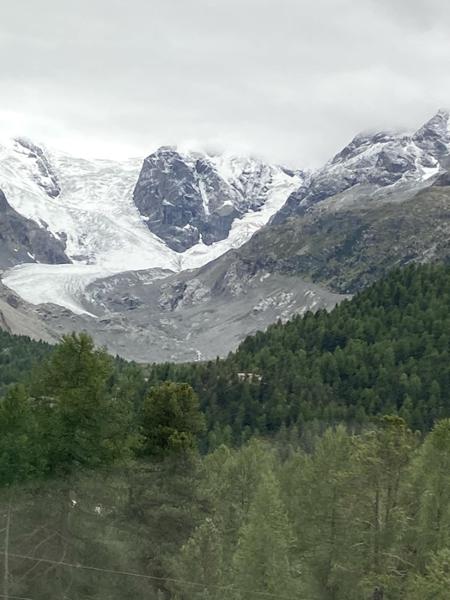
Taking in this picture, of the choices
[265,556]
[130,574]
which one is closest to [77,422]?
[130,574]

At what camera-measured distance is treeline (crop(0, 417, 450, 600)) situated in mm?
36500

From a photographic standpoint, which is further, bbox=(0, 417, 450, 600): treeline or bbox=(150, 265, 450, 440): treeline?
bbox=(150, 265, 450, 440): treeline

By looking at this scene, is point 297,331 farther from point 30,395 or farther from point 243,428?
point 30,395

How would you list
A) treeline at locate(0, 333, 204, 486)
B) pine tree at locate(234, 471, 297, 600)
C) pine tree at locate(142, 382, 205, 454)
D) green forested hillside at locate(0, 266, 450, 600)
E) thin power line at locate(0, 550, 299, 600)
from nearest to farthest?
thin power line at locate(0, 550, 299, 600)
green forested hillside at locate(0, 266, 450, 600)
treeline at locate(0, 333, 204, 486)
pine tree at locate(234, 471, 297, 600)
pine tree at locate(142, 382, 205, 454)

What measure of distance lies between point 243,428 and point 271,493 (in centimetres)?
10688

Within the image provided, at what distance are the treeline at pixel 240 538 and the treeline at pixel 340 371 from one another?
276 feet

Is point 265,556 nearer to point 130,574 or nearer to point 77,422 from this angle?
point 130,574

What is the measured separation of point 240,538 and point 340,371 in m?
127

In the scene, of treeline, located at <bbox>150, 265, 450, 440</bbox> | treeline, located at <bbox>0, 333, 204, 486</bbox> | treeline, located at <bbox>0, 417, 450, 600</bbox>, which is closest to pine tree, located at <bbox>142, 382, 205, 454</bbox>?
treeline, located at <bbox>0, 333, 204, 486</bbox>

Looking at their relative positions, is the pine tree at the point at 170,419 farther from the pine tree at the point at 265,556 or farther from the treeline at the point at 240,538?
the pine tree at the point at 265,556

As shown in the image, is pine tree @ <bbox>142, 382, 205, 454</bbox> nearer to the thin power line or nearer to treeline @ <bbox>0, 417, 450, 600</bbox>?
treeline @ <bbox>0, 417, 450, 600</bbox>

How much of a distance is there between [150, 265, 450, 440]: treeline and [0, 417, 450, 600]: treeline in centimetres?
8427

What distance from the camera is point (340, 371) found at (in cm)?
16600

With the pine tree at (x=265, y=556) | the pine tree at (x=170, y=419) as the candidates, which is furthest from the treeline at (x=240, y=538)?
the pine tree at (x=170, y=419)
